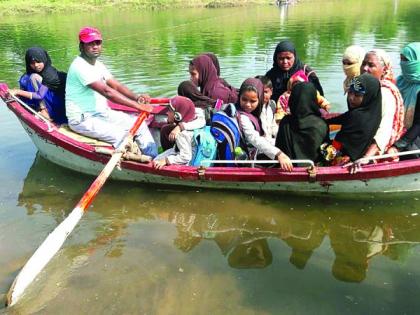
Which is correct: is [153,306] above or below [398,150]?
below

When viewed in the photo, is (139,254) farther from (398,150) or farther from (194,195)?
(398,150)

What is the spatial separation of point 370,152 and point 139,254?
8.22 feet

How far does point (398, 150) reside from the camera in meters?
4.56

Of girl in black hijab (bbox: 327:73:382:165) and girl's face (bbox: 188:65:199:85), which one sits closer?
girl in black hijab (bbox: 327:73:382:165)

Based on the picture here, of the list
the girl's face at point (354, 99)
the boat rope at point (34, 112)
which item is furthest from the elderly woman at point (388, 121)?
the boat rope at point (34, 112)

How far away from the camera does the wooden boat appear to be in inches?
174

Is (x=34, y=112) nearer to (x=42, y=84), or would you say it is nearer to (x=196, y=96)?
(x=42, y=84)

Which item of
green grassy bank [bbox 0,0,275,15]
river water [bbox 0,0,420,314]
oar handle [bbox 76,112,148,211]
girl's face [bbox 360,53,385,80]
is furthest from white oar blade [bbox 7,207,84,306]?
green grassy bank [bbox 0,0,275,15]

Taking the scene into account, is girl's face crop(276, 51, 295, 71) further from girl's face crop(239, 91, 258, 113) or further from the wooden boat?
the wooden boat

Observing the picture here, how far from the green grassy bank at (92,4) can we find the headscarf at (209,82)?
1221 inches

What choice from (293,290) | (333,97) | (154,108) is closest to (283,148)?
(293,290)

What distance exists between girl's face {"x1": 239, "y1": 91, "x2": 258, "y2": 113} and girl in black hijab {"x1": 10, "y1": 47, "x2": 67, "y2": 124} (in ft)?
9.34

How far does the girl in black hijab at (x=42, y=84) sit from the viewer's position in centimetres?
610

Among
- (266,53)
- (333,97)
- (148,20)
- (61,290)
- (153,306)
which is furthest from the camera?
(148,20)
